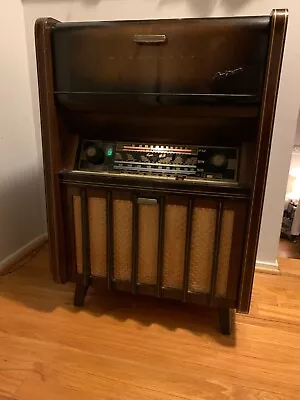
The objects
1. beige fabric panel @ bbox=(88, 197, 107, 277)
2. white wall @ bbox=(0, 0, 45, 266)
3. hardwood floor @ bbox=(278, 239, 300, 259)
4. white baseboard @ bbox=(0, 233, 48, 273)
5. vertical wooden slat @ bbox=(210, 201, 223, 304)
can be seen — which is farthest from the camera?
hardwood floor @ bbox=(278, 239, 300, 259)

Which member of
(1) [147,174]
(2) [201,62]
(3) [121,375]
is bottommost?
(3) [121,375]

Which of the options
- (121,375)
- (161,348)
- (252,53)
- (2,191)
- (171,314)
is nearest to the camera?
(252,53)

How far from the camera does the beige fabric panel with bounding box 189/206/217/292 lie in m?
1.03

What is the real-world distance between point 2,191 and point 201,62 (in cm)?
107

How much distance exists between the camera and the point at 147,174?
1.06m

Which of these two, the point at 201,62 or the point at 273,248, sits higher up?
the point at 201,62

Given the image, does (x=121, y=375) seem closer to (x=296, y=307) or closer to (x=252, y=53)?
(x=296, y=307)

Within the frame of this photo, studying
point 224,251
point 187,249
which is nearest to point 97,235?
point 187,249

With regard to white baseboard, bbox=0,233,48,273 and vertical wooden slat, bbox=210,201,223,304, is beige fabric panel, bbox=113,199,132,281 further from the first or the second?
white baseboard, bbox=0,233,48,273

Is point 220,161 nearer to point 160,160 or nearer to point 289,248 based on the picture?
point 160,160

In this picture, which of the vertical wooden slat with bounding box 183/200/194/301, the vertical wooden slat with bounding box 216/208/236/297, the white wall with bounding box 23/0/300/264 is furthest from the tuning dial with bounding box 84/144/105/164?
the white wall with bounding box 23/0/300/264

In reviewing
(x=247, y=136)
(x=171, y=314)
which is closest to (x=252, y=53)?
(x=247, y=136)

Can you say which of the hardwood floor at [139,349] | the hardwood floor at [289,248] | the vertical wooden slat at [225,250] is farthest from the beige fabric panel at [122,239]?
the hardwood floor at [289,248]

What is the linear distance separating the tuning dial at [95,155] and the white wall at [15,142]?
0.57 m
